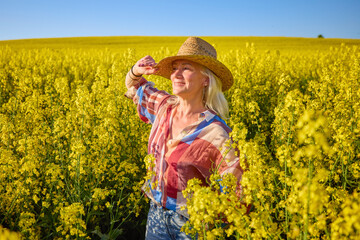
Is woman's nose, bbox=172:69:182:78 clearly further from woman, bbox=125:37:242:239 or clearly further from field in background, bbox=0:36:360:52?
field in background, bbox=0:36:360:52

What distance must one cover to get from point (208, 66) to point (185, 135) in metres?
0.63

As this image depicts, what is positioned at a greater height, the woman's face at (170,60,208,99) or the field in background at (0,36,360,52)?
the field in background at (0,36,360,52)

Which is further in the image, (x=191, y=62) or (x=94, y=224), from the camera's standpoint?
(x=94, y=224)

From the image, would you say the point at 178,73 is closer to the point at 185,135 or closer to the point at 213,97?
the point at 213,97

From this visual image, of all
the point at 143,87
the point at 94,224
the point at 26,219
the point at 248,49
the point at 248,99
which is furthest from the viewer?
the point at 248,49

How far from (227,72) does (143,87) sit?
86cm

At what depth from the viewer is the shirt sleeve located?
263 cm

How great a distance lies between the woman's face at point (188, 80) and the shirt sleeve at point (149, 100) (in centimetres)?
37

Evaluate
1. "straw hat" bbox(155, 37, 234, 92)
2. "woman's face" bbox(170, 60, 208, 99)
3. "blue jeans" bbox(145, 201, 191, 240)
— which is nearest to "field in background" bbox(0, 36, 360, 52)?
"straw hat" bbox(155, 37, 234, 92)

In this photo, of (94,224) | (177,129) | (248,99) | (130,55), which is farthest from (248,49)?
(94,224)

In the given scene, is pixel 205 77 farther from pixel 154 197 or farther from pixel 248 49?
pixel 248 49

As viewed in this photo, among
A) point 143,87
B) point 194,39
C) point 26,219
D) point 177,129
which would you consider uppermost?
point 194,39

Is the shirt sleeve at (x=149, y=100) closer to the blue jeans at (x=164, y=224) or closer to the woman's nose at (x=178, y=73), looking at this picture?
the woman's nose at (x=178, y=73)

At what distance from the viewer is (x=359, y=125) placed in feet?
7.77
